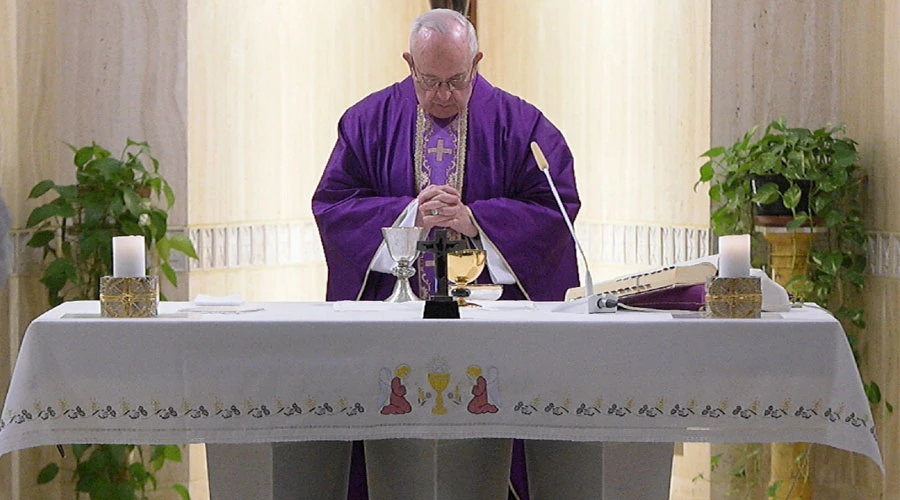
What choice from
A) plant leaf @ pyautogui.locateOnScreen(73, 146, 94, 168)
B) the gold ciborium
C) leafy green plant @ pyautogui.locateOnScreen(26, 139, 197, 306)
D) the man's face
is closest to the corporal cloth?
the man's face

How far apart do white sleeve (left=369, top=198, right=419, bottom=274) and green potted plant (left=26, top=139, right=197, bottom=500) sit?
4.17 ft

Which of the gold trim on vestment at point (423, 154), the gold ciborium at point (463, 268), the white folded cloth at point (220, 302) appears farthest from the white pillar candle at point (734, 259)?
the gold trim on vestment at point (423, 154)

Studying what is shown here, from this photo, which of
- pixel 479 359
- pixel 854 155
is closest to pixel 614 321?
pixel 479 359

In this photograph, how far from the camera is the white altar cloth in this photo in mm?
3166

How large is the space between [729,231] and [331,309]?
240 cm

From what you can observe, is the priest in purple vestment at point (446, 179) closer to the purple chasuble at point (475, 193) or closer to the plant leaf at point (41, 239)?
the purple chasuble at point (475, 193)

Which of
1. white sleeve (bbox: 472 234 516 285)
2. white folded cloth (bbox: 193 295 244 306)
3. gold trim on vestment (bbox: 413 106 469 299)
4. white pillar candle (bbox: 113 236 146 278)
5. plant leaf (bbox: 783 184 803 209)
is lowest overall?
white folded cloth (bbox: 193 295 244 306)

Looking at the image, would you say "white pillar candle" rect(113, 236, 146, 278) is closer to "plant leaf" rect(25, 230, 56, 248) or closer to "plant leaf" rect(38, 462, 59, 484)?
"plant leaf" rect(25, 230, 56, 248)

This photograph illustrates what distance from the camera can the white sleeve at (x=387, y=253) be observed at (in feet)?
13.9

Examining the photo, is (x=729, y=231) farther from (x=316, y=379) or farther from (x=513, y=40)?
(x=316, y=379)

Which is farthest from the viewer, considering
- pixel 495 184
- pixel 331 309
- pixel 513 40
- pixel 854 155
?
pixel 513 40

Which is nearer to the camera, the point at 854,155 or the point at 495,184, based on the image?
the point at 495,184

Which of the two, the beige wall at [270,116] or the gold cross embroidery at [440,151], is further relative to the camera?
the beige wall at [270,116]

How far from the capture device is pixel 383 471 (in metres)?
3.64
